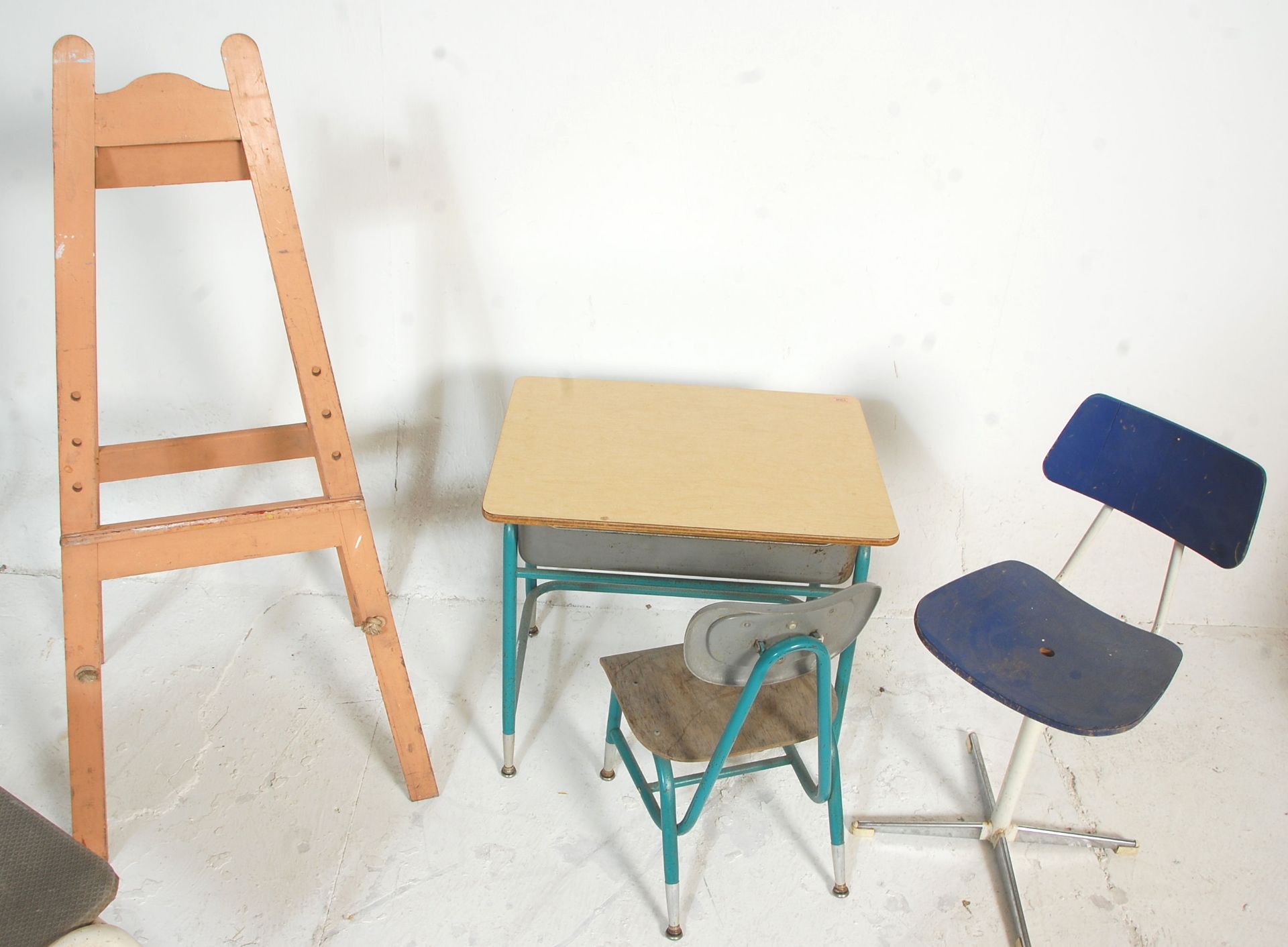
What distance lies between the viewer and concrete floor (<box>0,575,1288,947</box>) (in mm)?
1744

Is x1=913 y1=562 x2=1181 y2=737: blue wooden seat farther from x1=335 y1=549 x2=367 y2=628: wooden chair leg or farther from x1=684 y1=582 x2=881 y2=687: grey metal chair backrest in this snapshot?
x1=335 y1=549 x2=367 y2=628: wooden chair leg

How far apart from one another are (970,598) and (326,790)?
4.47 feet

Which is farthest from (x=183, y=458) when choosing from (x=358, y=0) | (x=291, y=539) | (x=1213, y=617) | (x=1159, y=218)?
(x=1213, y=617)

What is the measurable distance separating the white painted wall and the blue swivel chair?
402 millimetres

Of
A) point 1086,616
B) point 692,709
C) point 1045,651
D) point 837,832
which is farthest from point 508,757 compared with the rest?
point 1086,616

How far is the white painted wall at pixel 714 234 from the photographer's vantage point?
187 centimetres

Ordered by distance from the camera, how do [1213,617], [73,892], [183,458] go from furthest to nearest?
[1213,617]
[183,458]
[73,892]

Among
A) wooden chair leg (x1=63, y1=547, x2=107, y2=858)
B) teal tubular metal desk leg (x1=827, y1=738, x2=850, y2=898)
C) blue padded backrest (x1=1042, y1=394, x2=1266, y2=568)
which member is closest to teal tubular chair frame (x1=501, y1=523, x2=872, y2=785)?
teal tubular metal desk leg (x1=827, y1=738, x2=850, y2=898)

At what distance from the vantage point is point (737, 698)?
5.57 ft

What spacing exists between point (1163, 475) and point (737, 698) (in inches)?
35.8

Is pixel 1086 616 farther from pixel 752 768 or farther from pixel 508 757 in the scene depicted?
pixel 508 757

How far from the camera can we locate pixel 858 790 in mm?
2021

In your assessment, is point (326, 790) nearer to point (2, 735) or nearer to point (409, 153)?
point (2, 735)

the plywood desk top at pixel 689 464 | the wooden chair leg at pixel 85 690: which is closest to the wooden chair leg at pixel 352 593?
the plywood desk top at pixel 689 464
